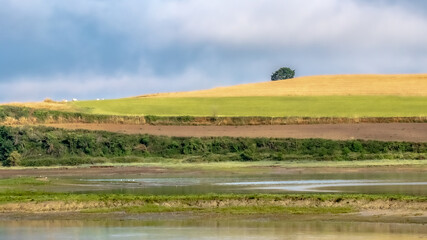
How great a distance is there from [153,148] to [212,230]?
3858 cm

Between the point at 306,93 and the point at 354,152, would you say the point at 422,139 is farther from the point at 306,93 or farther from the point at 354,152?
the point at 306,93

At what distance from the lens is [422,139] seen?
5997cm

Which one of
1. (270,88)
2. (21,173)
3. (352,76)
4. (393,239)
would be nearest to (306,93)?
(270,88)

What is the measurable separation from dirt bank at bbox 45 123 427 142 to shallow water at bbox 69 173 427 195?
15048 millimetres

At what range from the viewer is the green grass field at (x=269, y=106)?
73.5m

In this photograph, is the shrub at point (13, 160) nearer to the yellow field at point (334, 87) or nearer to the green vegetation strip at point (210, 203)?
the green vegetation strip at point (210, 203)

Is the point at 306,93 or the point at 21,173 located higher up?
the point at 306,93

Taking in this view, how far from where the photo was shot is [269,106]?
7950cm

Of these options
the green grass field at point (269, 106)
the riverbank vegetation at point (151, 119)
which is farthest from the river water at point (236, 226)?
the green grass field at point (269, 106)

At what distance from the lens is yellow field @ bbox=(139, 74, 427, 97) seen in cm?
8631

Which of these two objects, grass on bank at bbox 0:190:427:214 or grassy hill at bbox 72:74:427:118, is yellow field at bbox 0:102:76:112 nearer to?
grassy hill at bbox 72:74:427:118

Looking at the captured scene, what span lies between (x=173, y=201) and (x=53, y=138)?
3436cm

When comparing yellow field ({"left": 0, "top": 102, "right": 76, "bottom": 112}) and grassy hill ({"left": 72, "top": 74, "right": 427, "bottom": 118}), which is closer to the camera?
grassy hill ({"left": 72, "top": 74, "right": 427, "bottom": 118})

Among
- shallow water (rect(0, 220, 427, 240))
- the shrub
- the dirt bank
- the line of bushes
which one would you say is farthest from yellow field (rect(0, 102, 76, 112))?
shallow water (rect(0, 220, 427, 240))
